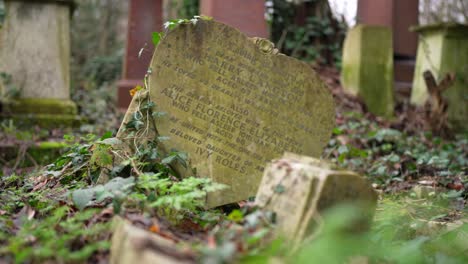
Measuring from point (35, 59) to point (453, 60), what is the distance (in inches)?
213

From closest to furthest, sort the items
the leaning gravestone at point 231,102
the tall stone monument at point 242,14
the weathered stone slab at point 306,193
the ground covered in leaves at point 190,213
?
the ground covered in leaves at point 190,213
the weathered stone slab at point 306,193
the leaning gravestone at point 231,102
the tall stone monument at point 242,14

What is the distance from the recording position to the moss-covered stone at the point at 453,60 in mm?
7098

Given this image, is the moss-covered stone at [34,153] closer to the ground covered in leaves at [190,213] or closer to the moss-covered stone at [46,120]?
the ground covered in leaves at [190,213]

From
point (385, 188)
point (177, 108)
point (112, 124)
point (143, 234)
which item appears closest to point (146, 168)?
point (177, 108)

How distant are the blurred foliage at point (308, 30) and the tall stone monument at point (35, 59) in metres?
5.00

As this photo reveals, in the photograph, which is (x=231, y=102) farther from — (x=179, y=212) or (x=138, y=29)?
(x=138, y=29)

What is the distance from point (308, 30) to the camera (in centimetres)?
1039

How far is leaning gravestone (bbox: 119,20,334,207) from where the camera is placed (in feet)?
10.9

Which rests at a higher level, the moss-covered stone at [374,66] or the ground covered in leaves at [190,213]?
the moss-covered stone at [374,66]

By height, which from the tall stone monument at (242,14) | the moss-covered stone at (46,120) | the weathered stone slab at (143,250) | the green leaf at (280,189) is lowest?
the moss-covered stone at (46,120)

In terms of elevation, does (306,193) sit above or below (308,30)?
below

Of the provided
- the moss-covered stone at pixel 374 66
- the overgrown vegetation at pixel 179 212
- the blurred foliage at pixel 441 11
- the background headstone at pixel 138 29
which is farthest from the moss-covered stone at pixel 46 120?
the blurred foliage at pixel 441 11

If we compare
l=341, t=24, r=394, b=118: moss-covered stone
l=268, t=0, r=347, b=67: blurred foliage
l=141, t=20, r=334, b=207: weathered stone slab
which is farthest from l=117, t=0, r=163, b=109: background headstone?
l=141, t=20, r=334, b=207: weathered stone slab

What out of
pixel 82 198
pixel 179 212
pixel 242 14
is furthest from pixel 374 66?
pixel 82 198
